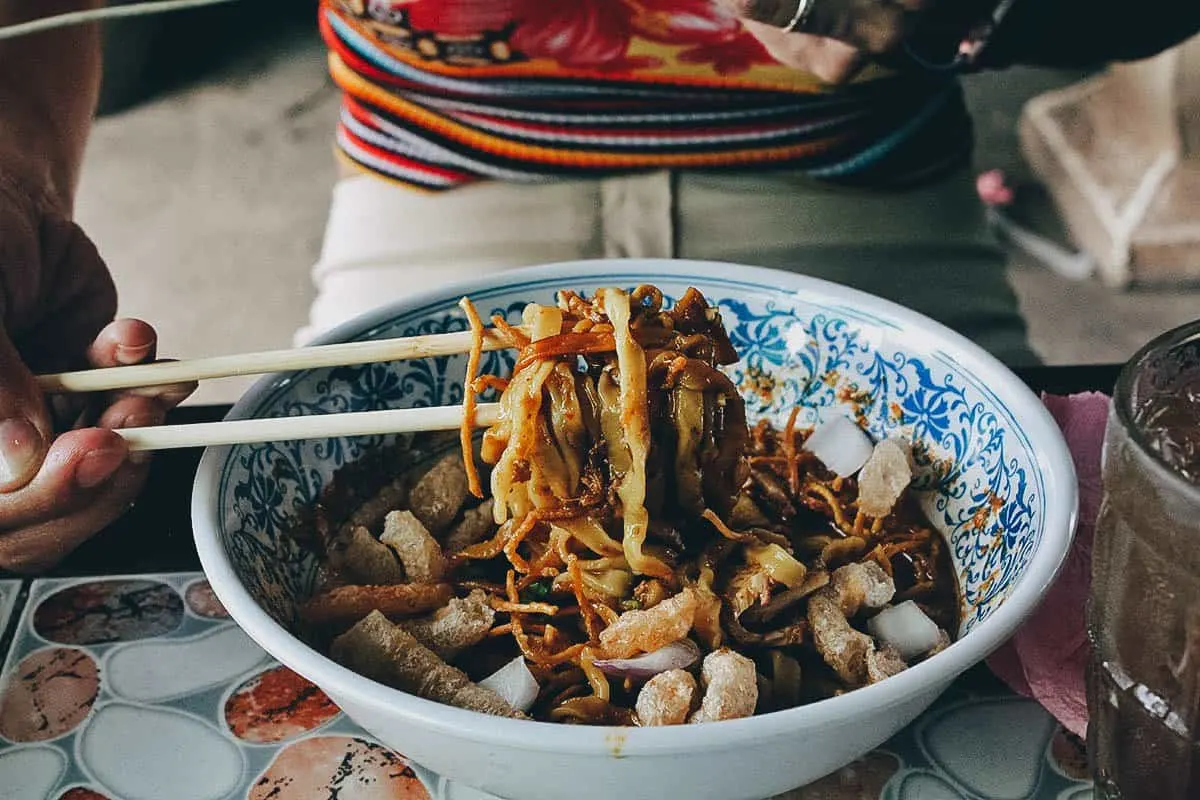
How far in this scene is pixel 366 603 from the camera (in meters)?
0.98

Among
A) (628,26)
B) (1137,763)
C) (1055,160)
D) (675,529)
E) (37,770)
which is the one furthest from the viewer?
(1055,160)

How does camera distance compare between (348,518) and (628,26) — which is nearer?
(348,518)

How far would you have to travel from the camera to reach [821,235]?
1.66m

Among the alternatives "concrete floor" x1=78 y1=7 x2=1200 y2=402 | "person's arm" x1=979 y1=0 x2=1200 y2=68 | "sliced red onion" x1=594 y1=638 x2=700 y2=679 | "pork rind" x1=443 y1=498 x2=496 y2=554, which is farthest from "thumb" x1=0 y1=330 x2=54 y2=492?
"concrete floor" x1=78 y1=7 x2=1200 y2=402

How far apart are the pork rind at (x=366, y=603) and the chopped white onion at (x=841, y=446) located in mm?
414

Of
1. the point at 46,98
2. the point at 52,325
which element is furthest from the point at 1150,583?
the point at 46,98

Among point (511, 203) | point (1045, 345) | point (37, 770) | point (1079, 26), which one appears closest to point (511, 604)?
point (37, 770)

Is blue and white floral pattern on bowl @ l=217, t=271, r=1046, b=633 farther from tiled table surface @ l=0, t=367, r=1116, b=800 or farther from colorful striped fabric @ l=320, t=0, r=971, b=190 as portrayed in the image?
colorful striped fabric @ l=320, t=0, r=971, b=190

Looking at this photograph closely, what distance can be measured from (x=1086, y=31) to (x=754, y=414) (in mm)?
809

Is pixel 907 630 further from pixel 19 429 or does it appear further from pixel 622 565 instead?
pixel 19 429

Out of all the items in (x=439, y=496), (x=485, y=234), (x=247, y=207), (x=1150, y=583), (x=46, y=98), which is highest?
(x=1150, y=583)

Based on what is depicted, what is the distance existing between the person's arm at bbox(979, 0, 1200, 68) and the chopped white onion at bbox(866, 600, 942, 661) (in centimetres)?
86

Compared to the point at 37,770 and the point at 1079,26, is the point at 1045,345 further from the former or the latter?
the point at 37,770

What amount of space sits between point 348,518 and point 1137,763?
27.1 inches
